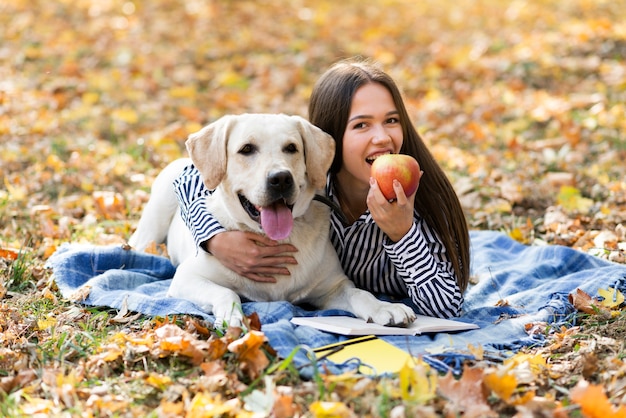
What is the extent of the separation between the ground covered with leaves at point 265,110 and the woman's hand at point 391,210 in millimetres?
765

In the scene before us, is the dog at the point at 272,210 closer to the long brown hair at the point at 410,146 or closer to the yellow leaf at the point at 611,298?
the long brown hair at the point at 410,146

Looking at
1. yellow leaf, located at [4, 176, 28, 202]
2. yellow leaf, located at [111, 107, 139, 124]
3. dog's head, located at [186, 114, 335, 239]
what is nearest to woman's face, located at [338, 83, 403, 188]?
dog's head, located at [186, 114, 335, 239]

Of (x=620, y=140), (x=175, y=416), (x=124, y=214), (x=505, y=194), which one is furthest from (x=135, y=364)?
(x=620, y=140)

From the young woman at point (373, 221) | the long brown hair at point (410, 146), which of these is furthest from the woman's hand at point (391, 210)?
the long brown hair at point (410, 146)

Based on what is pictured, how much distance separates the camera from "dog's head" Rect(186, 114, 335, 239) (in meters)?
3.21

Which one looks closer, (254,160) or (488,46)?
(254,160)

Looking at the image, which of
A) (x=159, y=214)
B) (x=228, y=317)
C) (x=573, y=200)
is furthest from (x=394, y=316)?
(x=573, y=200)

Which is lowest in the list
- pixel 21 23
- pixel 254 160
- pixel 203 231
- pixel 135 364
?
pixel 135 364

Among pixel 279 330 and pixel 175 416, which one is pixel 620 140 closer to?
pixel 279 330

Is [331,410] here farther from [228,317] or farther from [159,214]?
[159,214]

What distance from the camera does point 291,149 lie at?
3.33 m

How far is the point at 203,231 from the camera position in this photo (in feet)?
11.6

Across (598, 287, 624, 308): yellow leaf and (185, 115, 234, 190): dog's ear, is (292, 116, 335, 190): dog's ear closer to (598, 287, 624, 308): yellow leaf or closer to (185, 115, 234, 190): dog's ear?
(185, 115, 234, 190): dog's ear

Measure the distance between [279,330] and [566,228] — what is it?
271 cm
